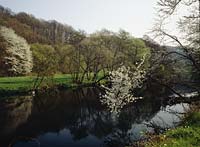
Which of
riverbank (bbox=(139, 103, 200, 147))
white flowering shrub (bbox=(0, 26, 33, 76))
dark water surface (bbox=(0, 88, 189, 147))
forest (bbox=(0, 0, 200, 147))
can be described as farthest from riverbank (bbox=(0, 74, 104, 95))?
riverbank (bbox=(139, 103, 200, 147))

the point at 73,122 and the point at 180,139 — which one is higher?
the point at 180,139

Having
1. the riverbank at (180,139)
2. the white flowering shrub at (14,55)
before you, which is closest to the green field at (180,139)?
the riverbank at (180,139)

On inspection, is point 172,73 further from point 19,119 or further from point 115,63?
point 115,63

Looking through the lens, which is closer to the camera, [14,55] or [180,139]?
[180,139]

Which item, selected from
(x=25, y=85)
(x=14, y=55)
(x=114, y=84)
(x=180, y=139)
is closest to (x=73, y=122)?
(x=114, y=84)

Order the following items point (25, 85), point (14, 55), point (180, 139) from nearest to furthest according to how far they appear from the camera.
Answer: point (180, 139), point (25, 85), point (14, 55)

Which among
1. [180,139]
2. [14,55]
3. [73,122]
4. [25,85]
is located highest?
[14,55]

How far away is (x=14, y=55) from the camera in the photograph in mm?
73938

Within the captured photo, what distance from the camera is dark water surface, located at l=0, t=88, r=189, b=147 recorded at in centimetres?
2584

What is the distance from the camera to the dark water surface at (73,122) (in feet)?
84.8

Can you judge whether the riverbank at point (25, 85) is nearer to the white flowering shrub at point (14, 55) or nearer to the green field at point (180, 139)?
the white flowering shrub at point (14, 55)

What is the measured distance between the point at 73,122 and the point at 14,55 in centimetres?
4539

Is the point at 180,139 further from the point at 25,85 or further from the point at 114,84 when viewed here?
the point at 25,85

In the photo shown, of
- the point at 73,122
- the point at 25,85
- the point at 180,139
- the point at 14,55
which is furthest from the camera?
the point at 14,55
